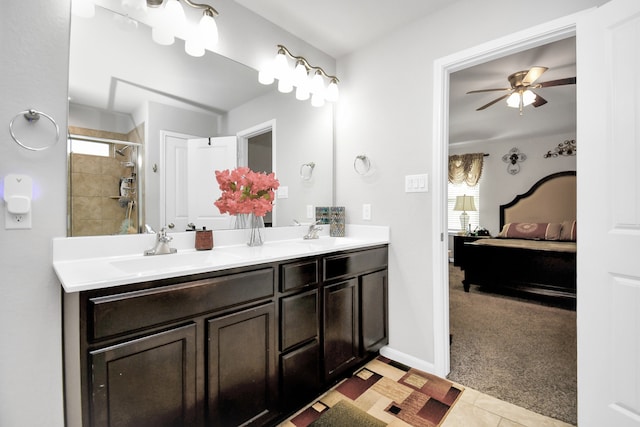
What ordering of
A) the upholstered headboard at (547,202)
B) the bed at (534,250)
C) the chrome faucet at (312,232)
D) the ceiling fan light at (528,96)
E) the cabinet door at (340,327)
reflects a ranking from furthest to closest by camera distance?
1. the upholstered headboard at (547,202)
2. the bed at (534,250)
3. the ceiling fan light at (528,96)
4. the chrome faucet at (312,232)
5. the cabinet door at (340,327)

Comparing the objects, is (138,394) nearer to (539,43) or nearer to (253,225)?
(253,225)

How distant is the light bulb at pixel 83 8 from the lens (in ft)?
4.16

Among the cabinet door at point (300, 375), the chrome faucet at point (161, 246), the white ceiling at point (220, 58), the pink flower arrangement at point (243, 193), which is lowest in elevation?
the cabinet door at point (300, 375)

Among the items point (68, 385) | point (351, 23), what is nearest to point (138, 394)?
point (68, 385)

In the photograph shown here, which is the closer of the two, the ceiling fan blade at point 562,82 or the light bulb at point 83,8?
the light bulb at point 83,8

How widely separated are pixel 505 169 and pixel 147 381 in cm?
657

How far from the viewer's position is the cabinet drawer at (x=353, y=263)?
170 cm

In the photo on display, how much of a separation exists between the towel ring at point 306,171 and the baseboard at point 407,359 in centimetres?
145

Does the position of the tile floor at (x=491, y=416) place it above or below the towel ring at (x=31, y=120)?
below

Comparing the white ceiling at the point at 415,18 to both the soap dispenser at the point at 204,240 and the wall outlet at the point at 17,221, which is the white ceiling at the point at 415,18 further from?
the wall outlet at the point at 17,221

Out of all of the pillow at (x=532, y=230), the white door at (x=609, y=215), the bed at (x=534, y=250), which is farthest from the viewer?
the pillow at (x=532, y=230)

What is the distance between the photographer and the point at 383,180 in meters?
2.21

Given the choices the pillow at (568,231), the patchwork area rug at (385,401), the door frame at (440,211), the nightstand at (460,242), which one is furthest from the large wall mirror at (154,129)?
the pillow at (568,231)

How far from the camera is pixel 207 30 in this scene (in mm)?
1622
